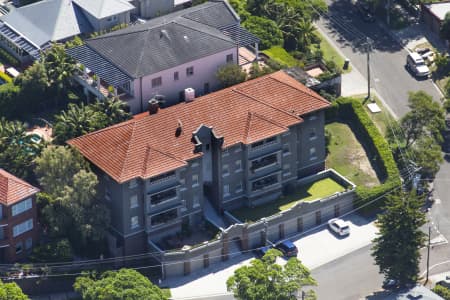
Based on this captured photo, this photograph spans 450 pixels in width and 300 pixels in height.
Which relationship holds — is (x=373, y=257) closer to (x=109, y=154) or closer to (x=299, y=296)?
(x=299, y=296)

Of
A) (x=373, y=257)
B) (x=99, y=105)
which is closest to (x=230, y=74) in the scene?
(x=99, y=105)

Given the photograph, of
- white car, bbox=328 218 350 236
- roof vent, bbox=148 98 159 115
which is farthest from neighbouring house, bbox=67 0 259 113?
white car, bbox=328 218 350 236

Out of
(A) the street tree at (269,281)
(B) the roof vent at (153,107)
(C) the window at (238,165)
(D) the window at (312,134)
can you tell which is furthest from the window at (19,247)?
(D) the window at (312,134)

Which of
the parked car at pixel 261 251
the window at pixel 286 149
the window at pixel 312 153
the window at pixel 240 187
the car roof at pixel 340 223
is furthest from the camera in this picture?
the window at pixel 312 153

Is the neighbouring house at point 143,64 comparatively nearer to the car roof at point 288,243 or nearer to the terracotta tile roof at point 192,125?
the terracotta tile roof at point 192,125

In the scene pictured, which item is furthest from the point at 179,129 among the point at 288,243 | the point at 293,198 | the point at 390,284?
the point at 390,284
